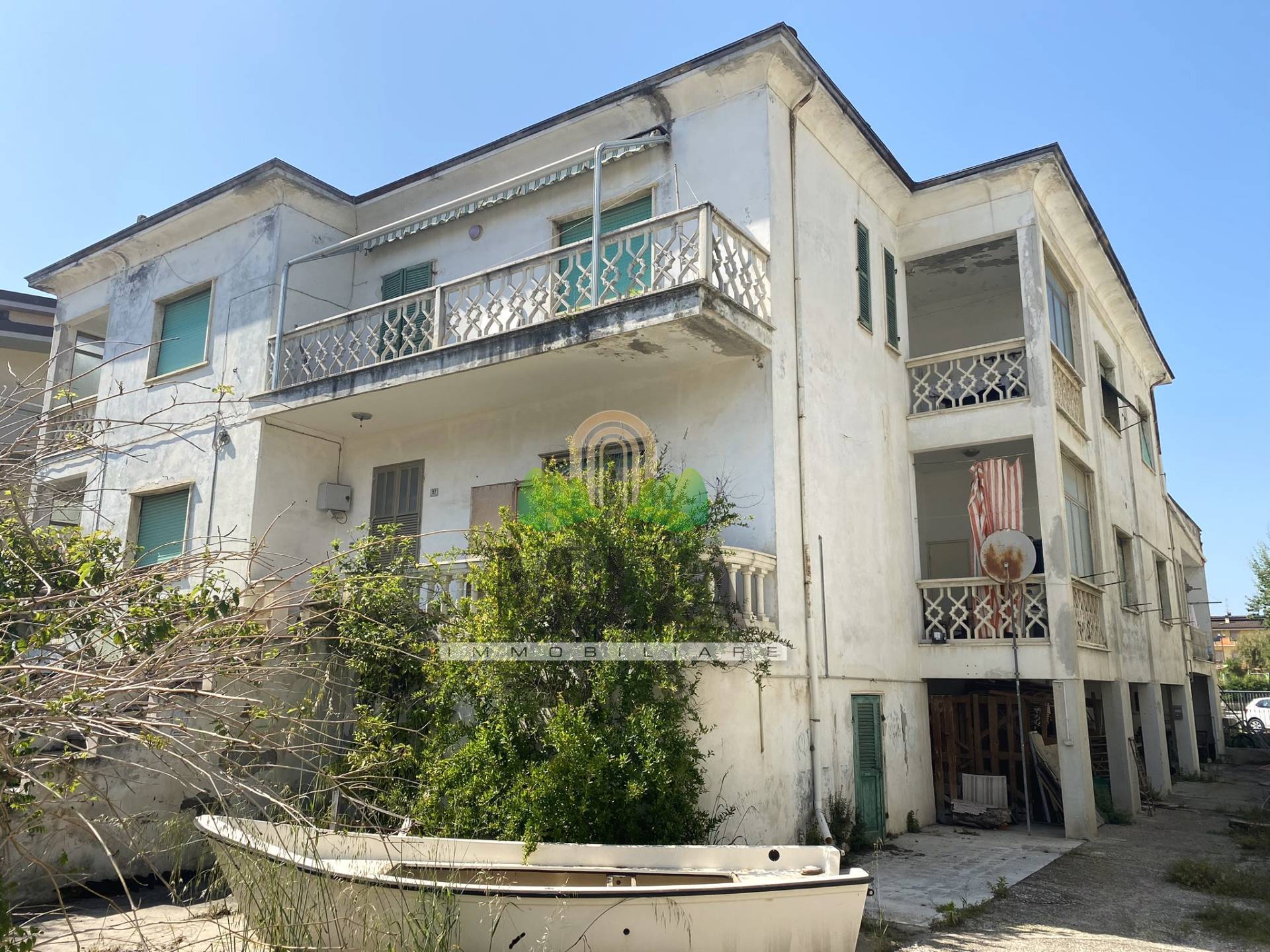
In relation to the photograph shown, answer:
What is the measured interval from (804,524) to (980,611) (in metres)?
3.57

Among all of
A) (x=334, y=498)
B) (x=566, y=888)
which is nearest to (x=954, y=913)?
(x=566, y=888)

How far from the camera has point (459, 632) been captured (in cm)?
897

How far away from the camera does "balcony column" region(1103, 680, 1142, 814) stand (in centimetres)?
1353

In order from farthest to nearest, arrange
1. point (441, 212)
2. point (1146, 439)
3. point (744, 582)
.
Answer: point (1146, 439), point (441, 212), point (744, 582)

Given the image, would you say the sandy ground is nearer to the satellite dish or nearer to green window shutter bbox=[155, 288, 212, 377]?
the satellite dish

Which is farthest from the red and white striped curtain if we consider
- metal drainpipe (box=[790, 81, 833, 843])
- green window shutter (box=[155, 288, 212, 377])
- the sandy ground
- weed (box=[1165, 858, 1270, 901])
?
green window shutter (box=[155, 288, 212, 377])

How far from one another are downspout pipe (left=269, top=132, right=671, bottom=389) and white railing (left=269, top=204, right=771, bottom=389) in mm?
153

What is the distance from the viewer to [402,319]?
1334cm

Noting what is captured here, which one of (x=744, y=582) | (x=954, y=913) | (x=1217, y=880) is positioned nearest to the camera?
(x=954, y=913)

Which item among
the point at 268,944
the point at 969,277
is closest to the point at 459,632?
the point at 268,944

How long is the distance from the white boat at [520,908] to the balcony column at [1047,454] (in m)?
6.25

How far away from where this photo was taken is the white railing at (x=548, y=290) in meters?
9.82

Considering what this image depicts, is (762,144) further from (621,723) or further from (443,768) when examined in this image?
(443,768)

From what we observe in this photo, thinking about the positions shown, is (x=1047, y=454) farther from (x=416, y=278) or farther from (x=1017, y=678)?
(x=416, y=278)
